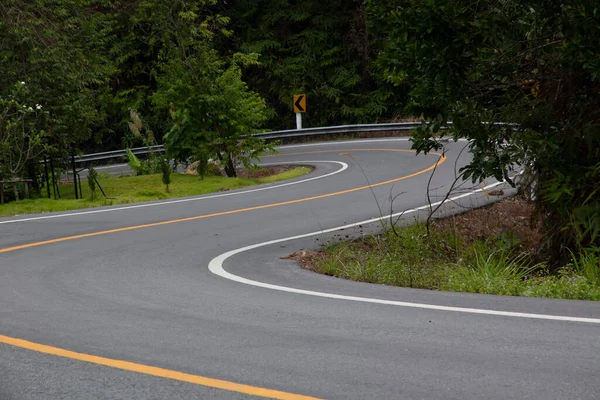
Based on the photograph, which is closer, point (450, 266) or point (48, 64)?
point (450, 266)

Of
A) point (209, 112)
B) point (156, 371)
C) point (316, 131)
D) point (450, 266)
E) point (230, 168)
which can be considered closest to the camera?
point (156, 371)

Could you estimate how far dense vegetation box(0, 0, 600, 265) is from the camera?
9766 millimetres

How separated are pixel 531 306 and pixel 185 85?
1773 cm

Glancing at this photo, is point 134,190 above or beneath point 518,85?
beneath

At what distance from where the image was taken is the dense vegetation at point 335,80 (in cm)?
977

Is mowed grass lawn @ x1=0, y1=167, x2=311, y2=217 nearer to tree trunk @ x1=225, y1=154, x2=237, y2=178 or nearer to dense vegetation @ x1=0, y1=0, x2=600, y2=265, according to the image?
tree trunk @ x1=225, y1=154, x2=237, y2=178

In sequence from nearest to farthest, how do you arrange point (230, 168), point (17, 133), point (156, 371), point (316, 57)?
point (156, 371)
point (17, 133)
point (230, 168)
point (316, 57)

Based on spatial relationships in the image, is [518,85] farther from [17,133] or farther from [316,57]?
[316,57]

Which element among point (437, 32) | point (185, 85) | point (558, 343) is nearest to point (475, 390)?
point (558, 343)

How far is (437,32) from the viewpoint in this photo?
9586 millimetres

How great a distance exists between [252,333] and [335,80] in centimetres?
3075

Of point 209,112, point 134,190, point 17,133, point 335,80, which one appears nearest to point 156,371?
point 17,133

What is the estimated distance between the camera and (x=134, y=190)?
66.6 ft

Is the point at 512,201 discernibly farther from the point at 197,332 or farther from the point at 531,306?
the point at 197,332
